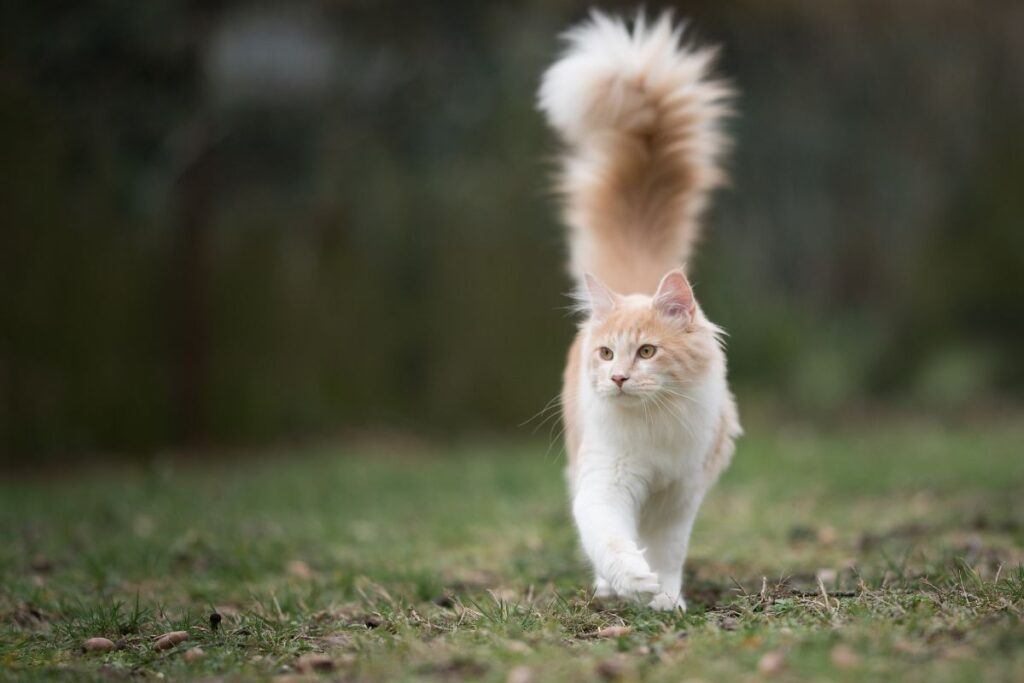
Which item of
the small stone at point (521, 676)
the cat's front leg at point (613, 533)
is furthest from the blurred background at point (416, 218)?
the small stone at point (521, 676)

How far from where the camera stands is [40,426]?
9.45 m

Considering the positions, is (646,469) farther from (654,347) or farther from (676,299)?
(676,299)

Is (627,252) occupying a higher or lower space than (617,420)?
higher

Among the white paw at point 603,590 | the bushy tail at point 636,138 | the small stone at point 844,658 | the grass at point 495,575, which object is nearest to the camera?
the small stone at point 844,658

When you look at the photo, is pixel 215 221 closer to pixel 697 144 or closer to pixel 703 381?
pixel 697 144

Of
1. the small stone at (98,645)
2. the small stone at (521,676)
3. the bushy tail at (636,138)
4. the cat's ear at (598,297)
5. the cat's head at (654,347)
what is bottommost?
the small stone at (98,645)

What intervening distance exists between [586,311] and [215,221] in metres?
6.74

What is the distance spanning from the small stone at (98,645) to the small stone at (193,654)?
11.6 inches

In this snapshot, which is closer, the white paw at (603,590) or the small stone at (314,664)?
the small stone at (314,664)

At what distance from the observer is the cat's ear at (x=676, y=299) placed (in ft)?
12.2

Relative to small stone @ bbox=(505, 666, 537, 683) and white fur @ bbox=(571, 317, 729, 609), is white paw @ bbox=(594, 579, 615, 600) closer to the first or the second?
white fur @ bbox=(571, 317, 729, 609)

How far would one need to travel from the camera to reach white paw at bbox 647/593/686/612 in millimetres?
3582

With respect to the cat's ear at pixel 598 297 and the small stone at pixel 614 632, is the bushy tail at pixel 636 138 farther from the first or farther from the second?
the small stone at pixel 614 632

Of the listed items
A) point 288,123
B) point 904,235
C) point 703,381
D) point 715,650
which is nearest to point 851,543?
point 703,381
